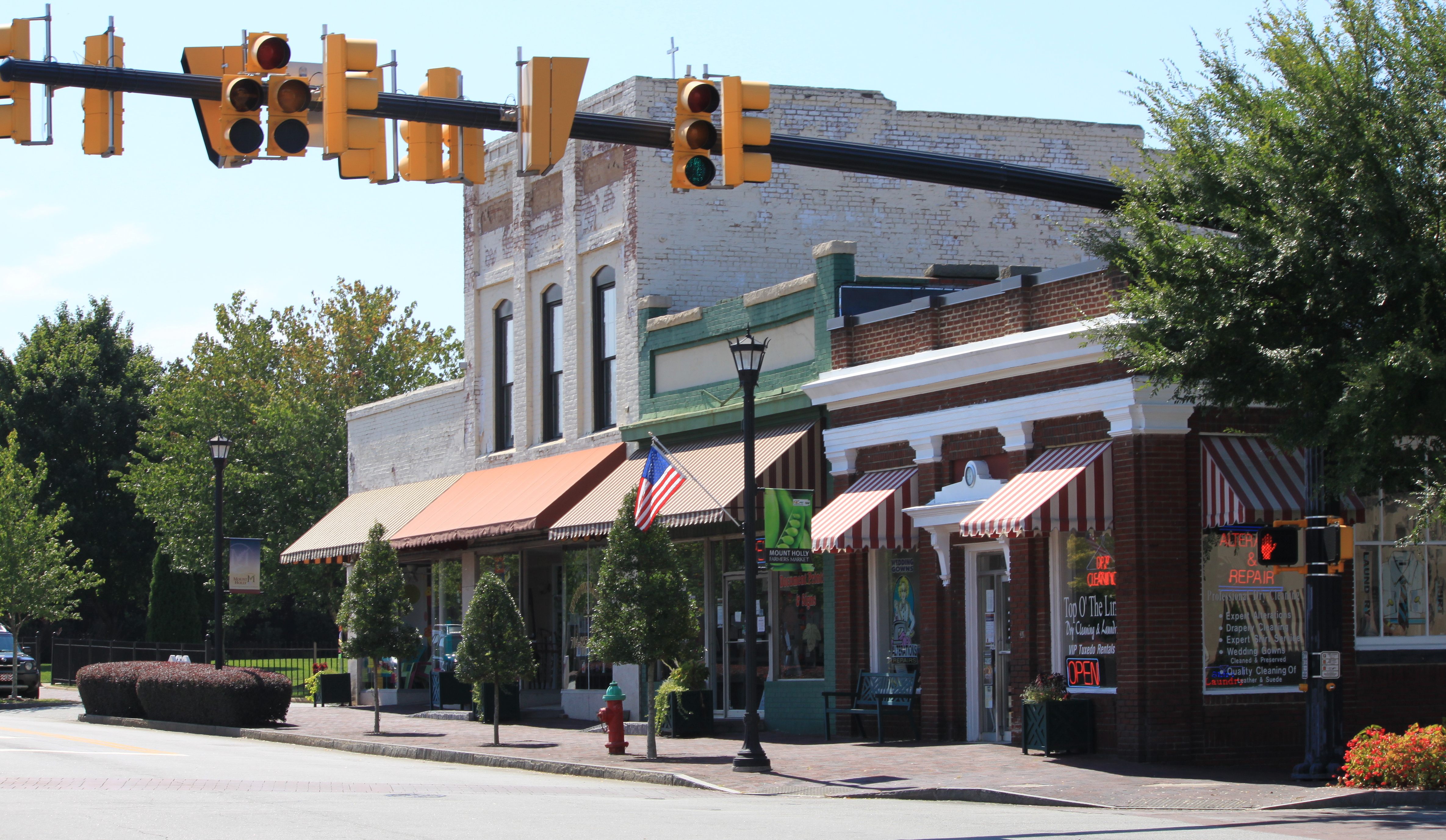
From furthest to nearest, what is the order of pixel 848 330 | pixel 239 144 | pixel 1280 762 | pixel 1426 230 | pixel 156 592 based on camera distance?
1. pixel 156 592
2. pixel 848 330
3. pixel 1280 762
4. pixel 1426 230
5. pixel 239 144

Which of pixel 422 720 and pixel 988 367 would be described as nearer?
pixel 988 367

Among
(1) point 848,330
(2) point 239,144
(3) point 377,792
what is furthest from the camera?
(1) point 848,330

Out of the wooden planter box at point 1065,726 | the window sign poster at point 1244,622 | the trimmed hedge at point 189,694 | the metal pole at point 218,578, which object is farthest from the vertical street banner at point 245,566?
the window sign poster at point 1244,622

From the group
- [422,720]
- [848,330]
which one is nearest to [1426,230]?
[848,330]

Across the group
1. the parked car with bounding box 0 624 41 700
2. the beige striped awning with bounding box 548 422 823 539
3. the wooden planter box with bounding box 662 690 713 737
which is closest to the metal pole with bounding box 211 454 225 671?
the beige striped awning with bounding box 548 422 823 539

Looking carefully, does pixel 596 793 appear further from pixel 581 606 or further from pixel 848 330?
pixel 581 606

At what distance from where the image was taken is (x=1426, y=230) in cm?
1511

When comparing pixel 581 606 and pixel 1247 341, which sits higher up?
pixel 1247 341

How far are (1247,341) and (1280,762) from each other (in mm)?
5486

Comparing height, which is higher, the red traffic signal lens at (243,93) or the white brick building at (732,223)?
the white brick building at (732,223)

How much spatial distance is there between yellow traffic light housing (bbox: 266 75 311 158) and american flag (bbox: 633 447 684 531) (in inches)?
396

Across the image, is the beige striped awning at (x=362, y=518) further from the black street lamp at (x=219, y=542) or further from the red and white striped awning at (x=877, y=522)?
the red and white striped awning at (x=877, y=522)

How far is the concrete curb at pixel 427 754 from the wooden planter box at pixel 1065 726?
148 inches

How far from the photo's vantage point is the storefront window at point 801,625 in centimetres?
2359
